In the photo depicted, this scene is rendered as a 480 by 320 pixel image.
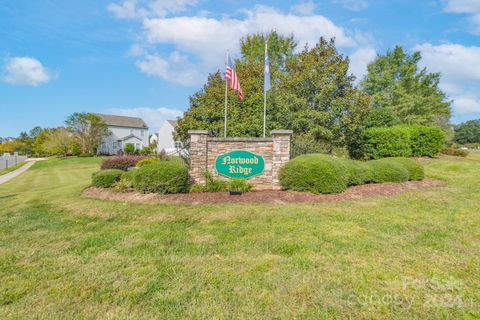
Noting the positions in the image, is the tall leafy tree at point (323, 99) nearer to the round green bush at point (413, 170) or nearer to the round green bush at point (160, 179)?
the round green bush at point (413, 170)

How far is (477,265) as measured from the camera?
3.32 meters

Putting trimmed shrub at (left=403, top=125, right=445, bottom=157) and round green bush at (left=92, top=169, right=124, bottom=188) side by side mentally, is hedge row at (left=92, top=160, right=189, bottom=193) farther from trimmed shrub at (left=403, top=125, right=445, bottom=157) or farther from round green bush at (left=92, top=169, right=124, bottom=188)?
trimmed shrub at (left=403, top=125, right=445, bottom=157)

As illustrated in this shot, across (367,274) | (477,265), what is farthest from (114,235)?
(477,265)

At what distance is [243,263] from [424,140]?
16.5 m

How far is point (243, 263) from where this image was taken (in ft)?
11.1

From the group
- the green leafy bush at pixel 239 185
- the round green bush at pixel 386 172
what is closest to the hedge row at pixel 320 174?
the round green bush at pixel 386 172

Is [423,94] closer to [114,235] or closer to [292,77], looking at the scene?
[292,77]

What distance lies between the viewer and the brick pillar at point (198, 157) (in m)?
8.14

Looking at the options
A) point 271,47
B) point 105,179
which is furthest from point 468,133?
point 105,179

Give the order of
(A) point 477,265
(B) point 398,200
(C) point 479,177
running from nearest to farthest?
(A) point 477,265 → (B) point 398,200 → (C) point 479,177

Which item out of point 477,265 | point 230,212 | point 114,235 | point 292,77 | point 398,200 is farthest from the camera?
point 292,77

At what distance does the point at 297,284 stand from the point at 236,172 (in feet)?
17.9

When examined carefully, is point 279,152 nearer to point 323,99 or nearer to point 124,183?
point 124,183

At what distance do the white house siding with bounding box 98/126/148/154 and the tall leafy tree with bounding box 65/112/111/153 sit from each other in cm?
436
